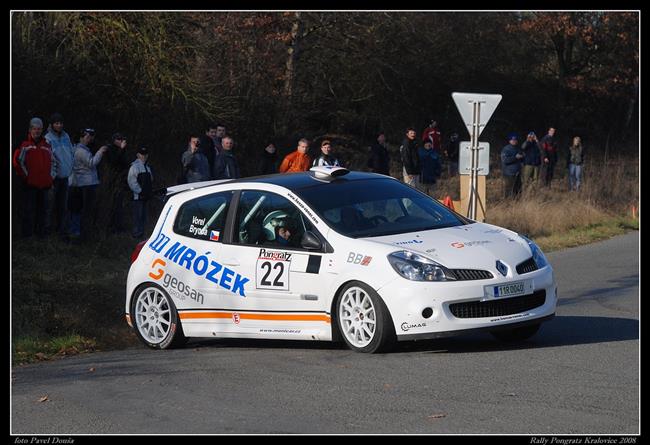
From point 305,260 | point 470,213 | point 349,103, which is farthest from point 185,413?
point 349,103

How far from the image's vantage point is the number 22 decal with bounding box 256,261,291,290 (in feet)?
35.3

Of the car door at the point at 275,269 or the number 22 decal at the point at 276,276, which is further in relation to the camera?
the number 22 decal at the point at 276,276

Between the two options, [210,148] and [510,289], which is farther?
[210,148]

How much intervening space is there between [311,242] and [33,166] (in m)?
7.96

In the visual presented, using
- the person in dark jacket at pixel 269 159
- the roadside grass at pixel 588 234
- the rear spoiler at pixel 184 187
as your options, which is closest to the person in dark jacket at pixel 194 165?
the person in dark jacket at pixel 269 159

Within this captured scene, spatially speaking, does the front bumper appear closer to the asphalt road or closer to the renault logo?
the renault logo

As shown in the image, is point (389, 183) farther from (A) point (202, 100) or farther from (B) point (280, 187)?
(A) point (202, 100)

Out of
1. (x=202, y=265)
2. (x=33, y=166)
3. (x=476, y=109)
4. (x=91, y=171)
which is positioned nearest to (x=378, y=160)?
(x=476, y=109)

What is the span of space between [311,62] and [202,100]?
1081 centimetres

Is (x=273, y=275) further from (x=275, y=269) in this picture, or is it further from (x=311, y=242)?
(x=311, y=242)

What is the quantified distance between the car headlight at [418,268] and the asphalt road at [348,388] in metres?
0.68

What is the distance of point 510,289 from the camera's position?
10281mm

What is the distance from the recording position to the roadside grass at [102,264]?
1247 centimetres

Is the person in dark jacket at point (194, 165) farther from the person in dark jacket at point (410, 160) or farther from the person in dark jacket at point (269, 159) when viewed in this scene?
Answer: the person in dark jacket at point (410, 160)
